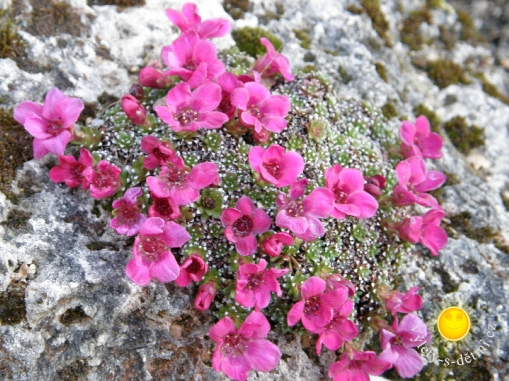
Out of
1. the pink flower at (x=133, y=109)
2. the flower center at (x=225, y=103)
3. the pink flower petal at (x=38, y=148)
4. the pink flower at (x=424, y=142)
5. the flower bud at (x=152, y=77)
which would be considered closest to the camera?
the pink flower petal at (x=38, y=148)

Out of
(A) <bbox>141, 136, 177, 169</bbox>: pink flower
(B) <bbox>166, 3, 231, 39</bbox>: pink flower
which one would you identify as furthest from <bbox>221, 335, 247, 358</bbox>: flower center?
(B) <bbox>166, 3, 231, 39</bbox>: pink flower

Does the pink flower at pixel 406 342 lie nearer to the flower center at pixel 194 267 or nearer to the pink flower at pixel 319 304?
the pink flower at pixel 319 304

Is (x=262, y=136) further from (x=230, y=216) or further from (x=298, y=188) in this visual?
(x=230, y=216)

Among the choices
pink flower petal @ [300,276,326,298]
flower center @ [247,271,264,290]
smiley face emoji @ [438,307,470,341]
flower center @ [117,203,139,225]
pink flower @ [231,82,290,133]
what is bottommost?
smiley face emoji @ [438,307,470,341]

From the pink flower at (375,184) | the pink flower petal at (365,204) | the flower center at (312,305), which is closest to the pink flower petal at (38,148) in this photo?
the flower center at (312,305)

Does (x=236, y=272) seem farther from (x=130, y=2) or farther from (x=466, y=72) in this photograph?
(x=466, y=72)

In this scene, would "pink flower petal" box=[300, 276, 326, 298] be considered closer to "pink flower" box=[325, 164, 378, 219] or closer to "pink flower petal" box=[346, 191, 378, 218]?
"pink flower" box=[325, 164, 378, 219]

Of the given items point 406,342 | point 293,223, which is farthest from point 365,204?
point 406,342

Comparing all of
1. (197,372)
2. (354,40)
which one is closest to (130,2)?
(354,40)
